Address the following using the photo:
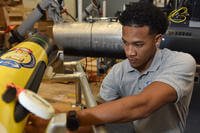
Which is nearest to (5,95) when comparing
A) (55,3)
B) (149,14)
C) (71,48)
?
(149,14)

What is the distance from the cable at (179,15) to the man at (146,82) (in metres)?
0.90

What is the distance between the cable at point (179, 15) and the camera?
2042 millimetres

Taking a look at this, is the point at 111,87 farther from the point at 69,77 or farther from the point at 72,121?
the point at 72,121

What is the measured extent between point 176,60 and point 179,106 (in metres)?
0.23

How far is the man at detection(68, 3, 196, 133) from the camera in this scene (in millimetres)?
877

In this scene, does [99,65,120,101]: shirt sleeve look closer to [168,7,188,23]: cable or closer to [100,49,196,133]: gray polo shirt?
[100,49,196,133]: gray polo shirt

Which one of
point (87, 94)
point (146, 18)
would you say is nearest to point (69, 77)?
point (87, 94)

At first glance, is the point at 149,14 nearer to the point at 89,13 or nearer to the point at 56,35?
the point at 56,35

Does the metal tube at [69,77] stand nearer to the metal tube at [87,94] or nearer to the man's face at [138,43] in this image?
the metal tube at [87,94]

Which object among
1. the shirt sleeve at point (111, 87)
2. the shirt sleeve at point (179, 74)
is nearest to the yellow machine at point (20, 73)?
the shirt sleeve at point (111, 87)

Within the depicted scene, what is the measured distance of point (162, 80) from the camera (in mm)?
1026

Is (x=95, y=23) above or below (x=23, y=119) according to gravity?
above

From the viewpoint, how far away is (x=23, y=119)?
75 cm

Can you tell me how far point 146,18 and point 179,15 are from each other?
3.69 ft
